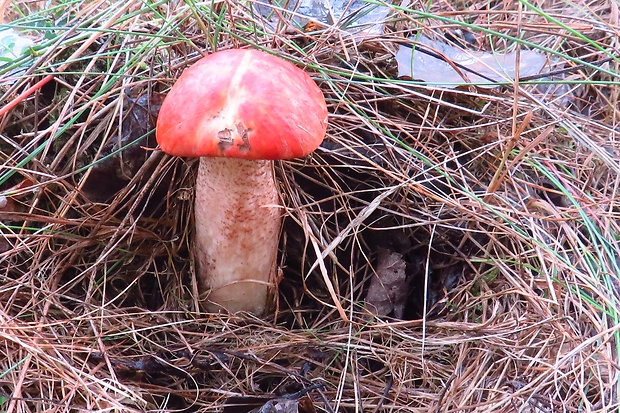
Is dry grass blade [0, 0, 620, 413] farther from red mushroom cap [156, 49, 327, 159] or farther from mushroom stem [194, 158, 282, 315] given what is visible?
red mushroom cap [156, 49, 327, 159]

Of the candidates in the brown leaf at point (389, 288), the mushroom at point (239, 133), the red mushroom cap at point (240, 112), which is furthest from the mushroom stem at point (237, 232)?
the brown leaf at point (389, 288)

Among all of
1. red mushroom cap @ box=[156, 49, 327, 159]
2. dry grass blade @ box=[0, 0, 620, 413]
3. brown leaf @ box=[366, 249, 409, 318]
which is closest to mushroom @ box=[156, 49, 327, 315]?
red mushroom cap @ box=[156, 49, 327, 159]

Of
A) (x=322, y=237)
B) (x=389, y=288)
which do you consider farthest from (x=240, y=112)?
(x=389, y=288)

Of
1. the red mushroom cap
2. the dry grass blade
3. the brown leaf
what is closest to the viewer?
the red mushroom cap

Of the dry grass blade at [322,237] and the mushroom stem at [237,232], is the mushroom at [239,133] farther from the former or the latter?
the dry grass blade at [322,237]

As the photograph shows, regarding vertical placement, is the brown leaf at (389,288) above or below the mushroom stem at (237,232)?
below

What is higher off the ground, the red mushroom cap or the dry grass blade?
the red mushroom cap

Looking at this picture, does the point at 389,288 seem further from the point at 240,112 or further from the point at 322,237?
the point at 240,112

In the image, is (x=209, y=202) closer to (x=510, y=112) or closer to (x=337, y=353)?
(x=337, y=353)
